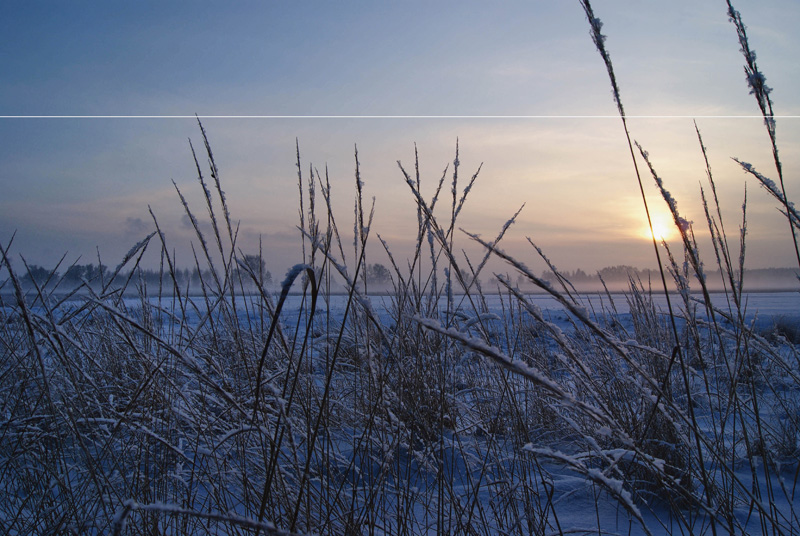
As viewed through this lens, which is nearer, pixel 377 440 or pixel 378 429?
pixel 378 429

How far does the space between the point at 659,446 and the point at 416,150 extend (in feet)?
5.67

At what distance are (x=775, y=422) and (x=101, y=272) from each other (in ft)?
13.3

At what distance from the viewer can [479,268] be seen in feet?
5.13

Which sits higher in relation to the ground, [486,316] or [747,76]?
[747,76]

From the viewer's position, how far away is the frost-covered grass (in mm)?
881

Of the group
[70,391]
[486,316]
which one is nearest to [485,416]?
[486,316]

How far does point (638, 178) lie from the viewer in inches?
36.3

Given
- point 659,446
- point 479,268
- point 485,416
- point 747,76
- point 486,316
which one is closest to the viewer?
point 747,76

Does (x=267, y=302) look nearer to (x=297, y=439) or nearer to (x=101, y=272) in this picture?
(x=297, y=439)

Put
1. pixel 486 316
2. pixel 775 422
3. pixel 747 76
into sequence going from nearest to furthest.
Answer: pixel 747 76, pixel 486 316, pixel 775 422

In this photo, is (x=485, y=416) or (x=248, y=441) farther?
(x=485, y=416)

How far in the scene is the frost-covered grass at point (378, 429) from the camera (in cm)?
88

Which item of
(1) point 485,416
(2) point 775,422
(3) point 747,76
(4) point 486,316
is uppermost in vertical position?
(3) point 747,76

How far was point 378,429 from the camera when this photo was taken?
1.54m
